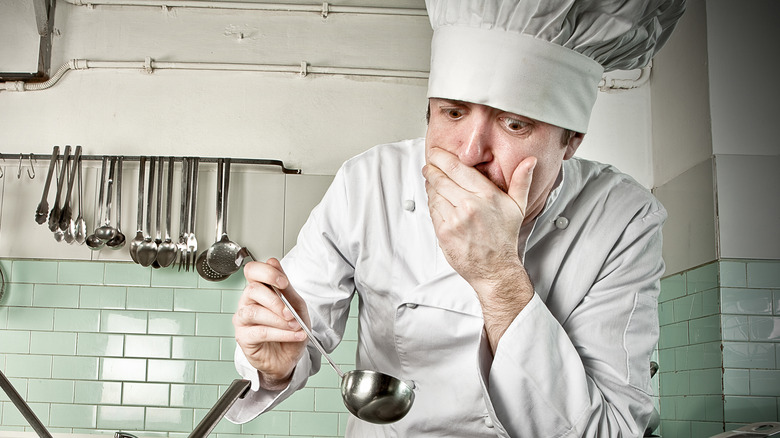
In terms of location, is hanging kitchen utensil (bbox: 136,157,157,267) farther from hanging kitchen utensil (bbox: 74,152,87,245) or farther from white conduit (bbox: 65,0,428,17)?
white conduit (bbox: 65,0,428,17)

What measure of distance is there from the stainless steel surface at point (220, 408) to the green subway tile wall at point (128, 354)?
6.71 ft

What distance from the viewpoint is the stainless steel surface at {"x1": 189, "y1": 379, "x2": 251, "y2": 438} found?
107 centimetres

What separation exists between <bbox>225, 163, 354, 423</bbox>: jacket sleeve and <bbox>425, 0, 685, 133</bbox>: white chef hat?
1.12 ft

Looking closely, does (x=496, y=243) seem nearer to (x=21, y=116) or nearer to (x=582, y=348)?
(x=582, y=348)

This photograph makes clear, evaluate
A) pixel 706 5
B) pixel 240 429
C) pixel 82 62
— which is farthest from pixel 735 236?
pixel 82 62

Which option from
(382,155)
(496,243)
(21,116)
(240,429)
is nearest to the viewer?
(496,243)

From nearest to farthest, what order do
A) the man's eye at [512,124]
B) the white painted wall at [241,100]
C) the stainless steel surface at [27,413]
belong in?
1. the man's eye at [512,124]
2. the stainless steel surface at [27,413]
3. the white painted wall at [241,100]

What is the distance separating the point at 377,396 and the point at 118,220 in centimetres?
246

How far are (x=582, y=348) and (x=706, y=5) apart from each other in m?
2.06

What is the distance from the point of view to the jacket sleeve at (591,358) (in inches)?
42.9

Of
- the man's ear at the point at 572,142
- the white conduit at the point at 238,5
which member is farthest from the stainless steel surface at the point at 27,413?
the white conduit at the point at 238,5

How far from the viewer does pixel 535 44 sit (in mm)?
1182

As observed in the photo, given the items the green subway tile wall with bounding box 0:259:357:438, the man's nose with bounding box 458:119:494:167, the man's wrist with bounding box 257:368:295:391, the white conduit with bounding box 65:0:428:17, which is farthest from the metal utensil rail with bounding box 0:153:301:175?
the man's nose with bounding box 458:119:494:167

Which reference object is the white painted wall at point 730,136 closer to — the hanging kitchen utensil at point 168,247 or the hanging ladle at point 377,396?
the hanging ladle at point 377,396
